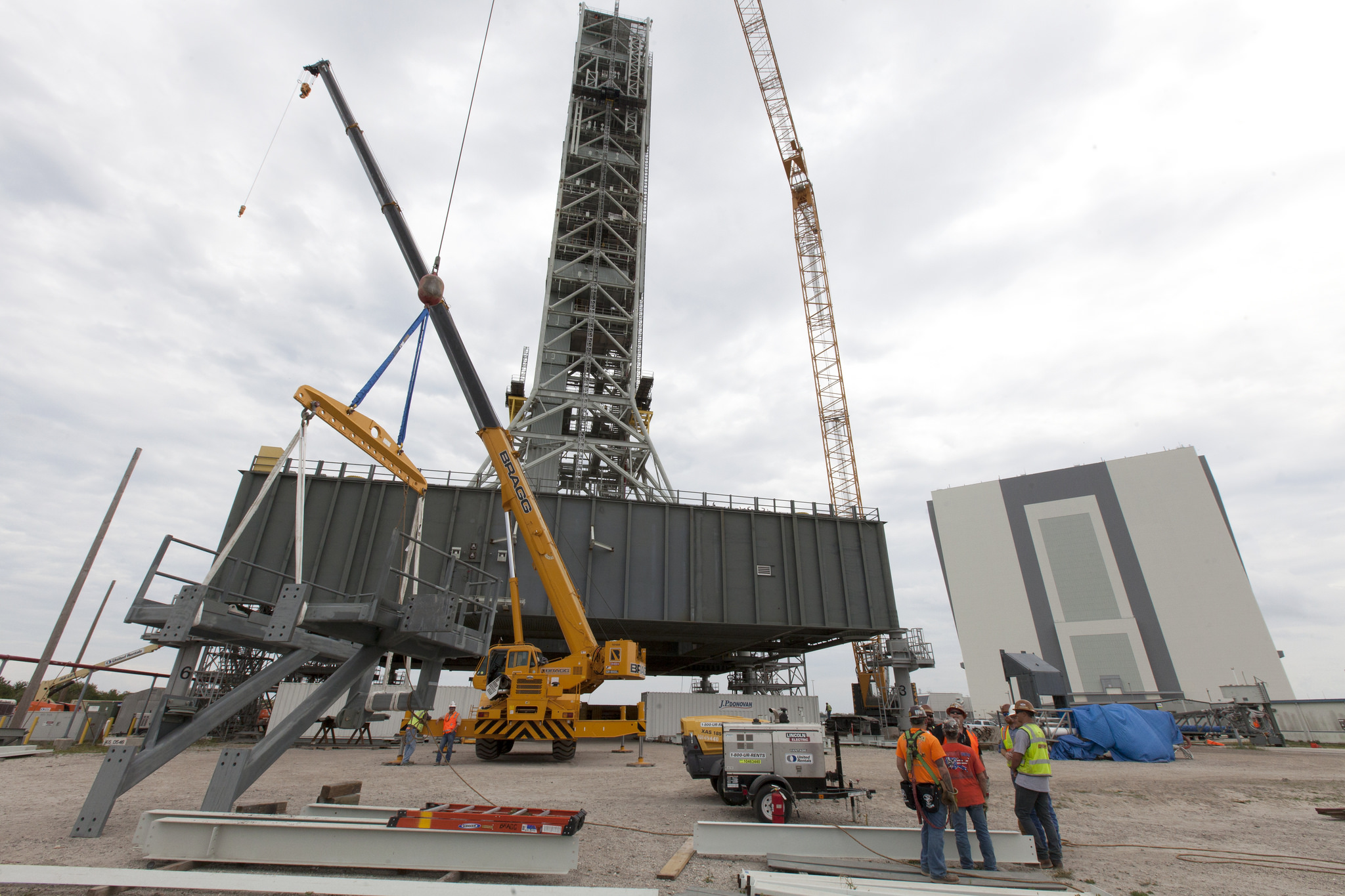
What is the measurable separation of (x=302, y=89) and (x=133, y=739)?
1514 cm

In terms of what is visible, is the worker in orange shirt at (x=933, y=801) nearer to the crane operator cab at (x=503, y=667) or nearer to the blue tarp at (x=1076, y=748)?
the crane operator cab at (x=503, y=667)

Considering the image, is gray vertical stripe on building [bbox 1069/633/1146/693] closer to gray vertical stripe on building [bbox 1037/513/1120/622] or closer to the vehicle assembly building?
the vehicle assembly building

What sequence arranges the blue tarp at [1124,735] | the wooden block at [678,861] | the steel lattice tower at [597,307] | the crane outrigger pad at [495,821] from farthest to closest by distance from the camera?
1. the steel lattice tower at [597,307]
2. the blue tarp at [1124,735]
3. the wooden block at [678,861]
4. the crane outrigger pad at [495,821]

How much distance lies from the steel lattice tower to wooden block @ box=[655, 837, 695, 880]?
66.2 ft

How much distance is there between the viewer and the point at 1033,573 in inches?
2355

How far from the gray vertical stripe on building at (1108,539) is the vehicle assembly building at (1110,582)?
91mm

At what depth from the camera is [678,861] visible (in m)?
6.60

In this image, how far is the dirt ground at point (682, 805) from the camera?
21.1ft

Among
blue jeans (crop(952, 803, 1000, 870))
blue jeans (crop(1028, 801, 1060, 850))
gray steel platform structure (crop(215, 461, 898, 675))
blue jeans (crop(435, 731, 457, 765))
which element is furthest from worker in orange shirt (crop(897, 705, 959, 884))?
gray steel platform structure (crop(215, 461, 898, 675))

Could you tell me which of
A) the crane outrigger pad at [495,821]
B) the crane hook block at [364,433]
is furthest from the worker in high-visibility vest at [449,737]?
the crane outrigger pad at [495,821]

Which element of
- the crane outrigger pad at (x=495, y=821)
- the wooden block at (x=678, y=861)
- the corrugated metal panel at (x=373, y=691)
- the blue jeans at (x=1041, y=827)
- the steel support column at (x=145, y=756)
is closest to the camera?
the crane outrigger pad at (x=495, y=821)

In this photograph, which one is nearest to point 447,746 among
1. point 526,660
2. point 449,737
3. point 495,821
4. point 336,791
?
point 449,737

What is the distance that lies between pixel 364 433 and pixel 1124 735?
24.0 m

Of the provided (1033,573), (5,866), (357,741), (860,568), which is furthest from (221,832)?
(1033,573)
